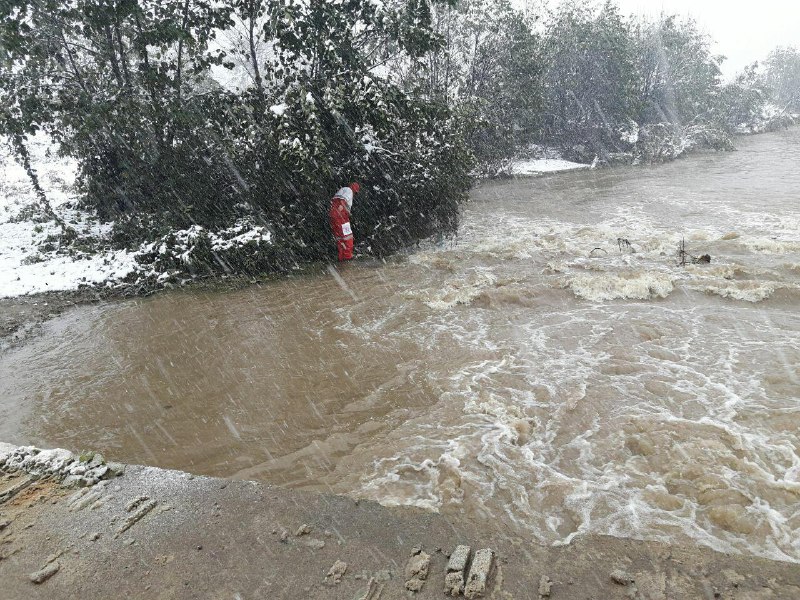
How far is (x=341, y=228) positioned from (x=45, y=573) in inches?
332

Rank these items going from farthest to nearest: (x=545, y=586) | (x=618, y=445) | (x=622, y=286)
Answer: (x=622, y=286) < (x=618, y=445) < (x=545, y=586)

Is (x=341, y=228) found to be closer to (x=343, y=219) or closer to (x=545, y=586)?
(x=343, y=219)

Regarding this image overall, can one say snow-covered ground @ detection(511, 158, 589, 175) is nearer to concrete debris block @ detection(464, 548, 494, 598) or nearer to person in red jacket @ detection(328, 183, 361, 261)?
person in red jacket @ detection(328, 183, 361, 261)

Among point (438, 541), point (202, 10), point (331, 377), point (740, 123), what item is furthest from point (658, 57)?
point (438, 541)

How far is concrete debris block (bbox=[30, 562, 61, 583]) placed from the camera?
9.84ft

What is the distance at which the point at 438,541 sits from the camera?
3172 millimetres

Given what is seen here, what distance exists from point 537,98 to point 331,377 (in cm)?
2232

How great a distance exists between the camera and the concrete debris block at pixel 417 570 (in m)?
2.80

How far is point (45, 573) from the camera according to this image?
3041mm

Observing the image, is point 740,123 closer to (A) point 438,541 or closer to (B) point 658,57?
(B) point 658,57

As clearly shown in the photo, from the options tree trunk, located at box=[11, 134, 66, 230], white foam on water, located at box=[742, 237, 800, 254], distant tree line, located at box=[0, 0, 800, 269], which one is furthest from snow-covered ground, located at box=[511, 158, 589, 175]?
tree trunk, located at box=[11, 134, 66, 230]

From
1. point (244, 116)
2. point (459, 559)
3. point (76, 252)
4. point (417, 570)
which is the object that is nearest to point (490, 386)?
point (459, 559)

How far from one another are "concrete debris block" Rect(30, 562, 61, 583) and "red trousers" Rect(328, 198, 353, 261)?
8316mm

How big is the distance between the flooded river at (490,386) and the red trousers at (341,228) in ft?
2.46
